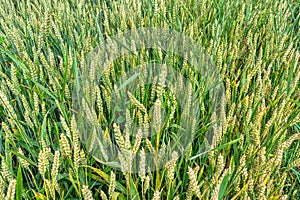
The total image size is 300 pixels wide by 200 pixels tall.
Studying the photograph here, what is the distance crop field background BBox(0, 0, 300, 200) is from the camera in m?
0.59

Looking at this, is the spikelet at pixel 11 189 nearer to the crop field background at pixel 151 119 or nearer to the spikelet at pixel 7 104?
the crop field background at pixel 151 119

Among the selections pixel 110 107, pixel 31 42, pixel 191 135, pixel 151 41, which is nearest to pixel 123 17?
pixel 151 41

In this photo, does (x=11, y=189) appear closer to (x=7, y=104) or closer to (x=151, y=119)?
(x=7, y=104)

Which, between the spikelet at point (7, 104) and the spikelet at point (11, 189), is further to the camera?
the spikelet at point (7, 104)

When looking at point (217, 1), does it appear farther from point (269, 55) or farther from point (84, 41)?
point (84, 41)

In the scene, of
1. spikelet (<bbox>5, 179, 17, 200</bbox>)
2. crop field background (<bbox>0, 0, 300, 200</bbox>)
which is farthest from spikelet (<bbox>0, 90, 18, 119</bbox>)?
spikelet (<bbox>5, 179, 17, 200</bbox>)

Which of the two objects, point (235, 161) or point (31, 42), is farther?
point (31, 42)

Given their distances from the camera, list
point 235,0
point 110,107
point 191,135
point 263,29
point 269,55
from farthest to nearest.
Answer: point 235,0 < point 263,29 < point 269,55 < point 110,107 < point 191,135

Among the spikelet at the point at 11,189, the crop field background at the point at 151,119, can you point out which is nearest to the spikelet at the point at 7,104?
the crop field background at the point at 151,119

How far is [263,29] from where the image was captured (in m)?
1.14

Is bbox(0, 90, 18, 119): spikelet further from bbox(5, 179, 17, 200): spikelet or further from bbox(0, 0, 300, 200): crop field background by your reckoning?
bbox(5, 179, 17, 200): spikelet

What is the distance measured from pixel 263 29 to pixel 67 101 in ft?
2.37

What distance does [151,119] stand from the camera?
0.76m

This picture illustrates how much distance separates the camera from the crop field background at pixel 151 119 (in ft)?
1.93
